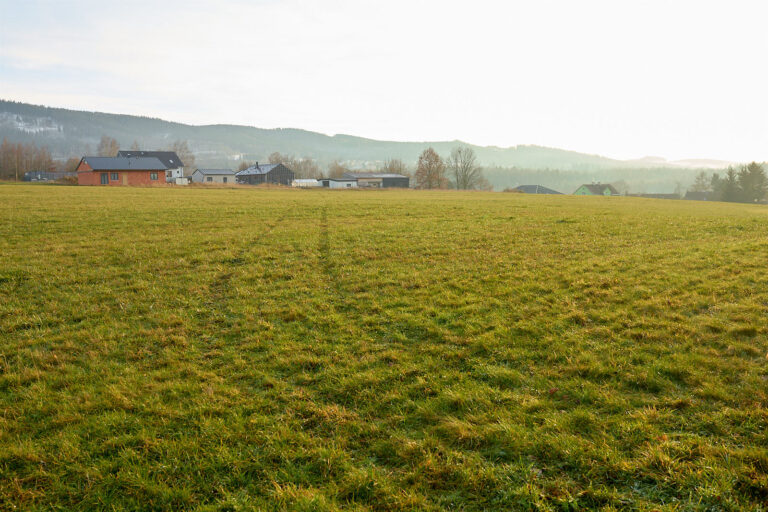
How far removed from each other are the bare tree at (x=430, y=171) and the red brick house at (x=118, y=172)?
68.5 m

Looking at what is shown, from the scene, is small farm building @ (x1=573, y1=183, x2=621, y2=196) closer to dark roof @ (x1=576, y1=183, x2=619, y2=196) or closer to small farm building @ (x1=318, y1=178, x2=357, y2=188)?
dark roof @ (x1=576, y1=183, x2=619, y2=196)

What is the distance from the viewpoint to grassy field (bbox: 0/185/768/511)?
4.21 m

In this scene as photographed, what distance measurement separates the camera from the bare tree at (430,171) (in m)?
120

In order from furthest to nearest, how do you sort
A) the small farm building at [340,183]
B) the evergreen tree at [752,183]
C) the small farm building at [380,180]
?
the small farm building at [380,180] < the small farm building at [340,183] < the evergreen tree at [752,183]

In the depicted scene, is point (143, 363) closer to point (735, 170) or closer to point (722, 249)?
point (722, 249)

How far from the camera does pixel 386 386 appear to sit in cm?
619

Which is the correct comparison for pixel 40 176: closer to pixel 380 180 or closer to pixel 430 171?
pixel 380 180

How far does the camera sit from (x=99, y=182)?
274 feet

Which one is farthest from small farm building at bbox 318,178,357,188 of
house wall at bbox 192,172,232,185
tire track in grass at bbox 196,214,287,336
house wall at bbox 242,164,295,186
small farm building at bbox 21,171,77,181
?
tire track in grass at bbox 196,214,287,336

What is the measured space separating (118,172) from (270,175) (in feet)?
161

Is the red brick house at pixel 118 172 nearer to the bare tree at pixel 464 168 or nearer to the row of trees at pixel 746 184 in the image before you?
the bare tree at pixel 464 168

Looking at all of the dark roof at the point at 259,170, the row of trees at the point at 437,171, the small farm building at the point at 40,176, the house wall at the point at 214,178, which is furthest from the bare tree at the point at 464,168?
the small farm building at the point at 40,176

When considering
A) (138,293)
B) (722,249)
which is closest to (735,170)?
(722,249)

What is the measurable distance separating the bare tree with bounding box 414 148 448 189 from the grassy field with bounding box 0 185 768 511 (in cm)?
10959
